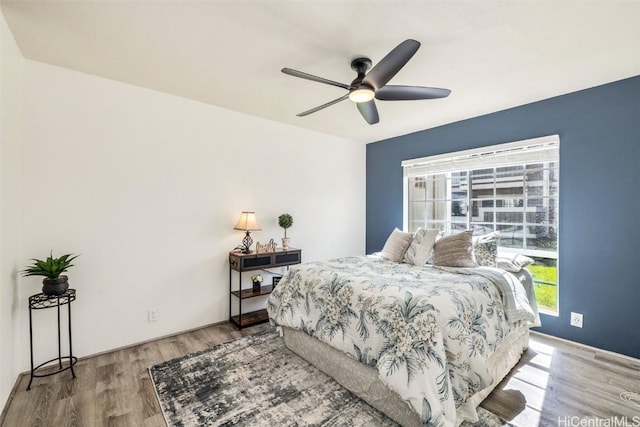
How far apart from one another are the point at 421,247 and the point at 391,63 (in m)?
1.88

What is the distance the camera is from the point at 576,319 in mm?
2805

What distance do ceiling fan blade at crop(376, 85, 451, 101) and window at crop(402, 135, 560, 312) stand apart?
1603mm

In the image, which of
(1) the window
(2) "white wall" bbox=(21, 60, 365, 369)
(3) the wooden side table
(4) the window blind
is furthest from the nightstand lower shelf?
(4) the window blind

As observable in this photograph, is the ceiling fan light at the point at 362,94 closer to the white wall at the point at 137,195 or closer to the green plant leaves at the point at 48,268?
the white wall at the point at 137,195

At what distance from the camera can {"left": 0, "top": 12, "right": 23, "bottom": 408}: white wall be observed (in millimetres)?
1874

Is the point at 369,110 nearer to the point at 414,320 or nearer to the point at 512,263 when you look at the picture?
the point at 414,320

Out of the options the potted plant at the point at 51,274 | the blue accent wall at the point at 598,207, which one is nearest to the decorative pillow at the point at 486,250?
the blue accent wall at the point at 598,207

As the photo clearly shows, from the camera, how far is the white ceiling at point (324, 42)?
1.73 m

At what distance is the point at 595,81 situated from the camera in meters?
2.62

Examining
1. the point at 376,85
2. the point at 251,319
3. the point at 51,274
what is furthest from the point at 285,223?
the point at 51,274

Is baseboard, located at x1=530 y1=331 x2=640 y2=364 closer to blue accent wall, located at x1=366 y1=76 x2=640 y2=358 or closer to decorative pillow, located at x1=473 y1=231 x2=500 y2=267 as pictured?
blue accent wall, located at x1=366 y1=76 x2=640 y2=358

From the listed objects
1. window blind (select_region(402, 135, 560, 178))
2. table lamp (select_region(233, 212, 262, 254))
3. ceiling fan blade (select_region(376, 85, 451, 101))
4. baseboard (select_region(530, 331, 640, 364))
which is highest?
ceiling fan blade (select_region(376, 85, 451, 101))

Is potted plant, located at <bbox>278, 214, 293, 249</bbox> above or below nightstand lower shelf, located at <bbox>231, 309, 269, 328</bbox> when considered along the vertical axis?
above

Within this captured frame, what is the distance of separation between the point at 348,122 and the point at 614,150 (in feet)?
8.87
